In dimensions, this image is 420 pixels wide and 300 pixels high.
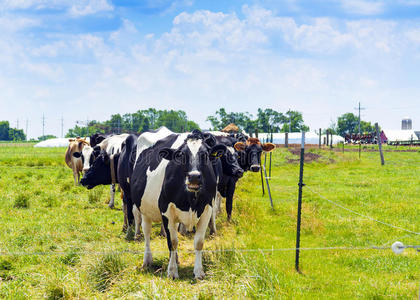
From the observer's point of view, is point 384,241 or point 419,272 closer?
point 419,272

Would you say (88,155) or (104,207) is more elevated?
(88,155)

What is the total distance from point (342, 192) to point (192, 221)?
973cm

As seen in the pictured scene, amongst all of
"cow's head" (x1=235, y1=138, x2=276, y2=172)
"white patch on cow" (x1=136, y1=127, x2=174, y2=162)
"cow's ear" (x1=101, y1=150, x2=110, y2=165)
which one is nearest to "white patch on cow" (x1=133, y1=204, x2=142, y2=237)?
"white patch on cow" (x1=136, y1=127, x2=174, y2=162)

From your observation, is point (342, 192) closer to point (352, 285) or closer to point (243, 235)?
point (243, 235)

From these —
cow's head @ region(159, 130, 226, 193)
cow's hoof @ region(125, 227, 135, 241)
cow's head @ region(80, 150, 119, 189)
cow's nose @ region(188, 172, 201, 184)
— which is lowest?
cow's hoof @ region(125, 227, 135, 241)

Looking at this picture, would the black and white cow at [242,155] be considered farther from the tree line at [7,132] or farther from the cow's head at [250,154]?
the tree line at [7,132]

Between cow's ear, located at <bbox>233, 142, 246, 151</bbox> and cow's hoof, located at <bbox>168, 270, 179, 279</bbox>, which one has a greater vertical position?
cow's ear, located at <bbox>233, 142, 246, 151</bbox>

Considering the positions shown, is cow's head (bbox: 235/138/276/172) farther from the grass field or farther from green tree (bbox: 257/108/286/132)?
green tree (bbox: 257/108/286/132)

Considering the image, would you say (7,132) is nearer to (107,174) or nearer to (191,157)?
(107,174)

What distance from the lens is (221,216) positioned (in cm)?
1045

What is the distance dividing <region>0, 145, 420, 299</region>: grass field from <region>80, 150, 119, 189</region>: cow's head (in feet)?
3.42

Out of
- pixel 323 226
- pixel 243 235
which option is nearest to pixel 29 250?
pixel 243 235

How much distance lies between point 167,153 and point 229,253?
186 centimetres

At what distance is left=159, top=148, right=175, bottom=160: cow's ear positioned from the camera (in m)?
5.50
